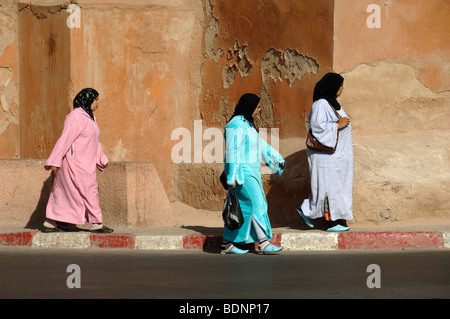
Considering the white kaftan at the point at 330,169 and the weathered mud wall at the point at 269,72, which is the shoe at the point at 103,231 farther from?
the weathered mud wall at the point at 269,72

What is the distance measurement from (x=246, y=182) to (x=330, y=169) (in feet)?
3.87

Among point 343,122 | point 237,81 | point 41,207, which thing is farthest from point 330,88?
point 41,207

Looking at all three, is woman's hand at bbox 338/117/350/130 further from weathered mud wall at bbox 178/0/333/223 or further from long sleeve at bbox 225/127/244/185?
long sleeve at bbox 225/127/244/185

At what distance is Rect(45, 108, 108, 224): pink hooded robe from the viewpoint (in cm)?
983

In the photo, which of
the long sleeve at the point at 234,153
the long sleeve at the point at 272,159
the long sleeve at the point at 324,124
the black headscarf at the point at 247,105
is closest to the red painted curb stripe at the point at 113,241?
the long sleeve at the point at 234,153

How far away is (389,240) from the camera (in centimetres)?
923

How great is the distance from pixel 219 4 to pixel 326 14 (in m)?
2.55

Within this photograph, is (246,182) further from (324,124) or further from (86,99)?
(86,99)

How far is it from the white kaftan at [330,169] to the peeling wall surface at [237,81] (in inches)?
19.0

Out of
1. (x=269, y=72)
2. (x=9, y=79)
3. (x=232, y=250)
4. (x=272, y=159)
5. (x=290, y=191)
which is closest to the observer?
(x=232, y=250)

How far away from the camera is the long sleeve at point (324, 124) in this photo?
9688mm

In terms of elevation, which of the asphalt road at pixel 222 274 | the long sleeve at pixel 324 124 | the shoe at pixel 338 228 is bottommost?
the asphalt road at pixel 222 274
